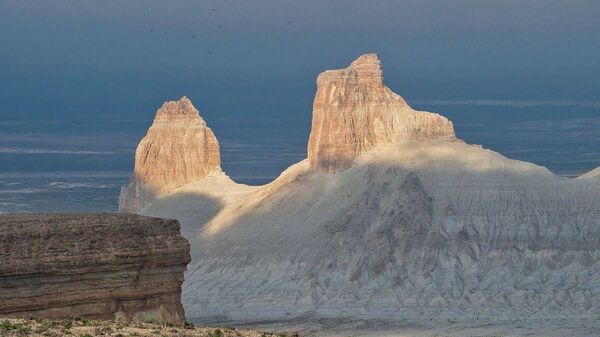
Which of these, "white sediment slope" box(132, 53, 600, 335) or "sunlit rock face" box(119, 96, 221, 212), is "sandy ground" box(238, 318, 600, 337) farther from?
"sunlit rock face" box(119, 96, 221, 212)

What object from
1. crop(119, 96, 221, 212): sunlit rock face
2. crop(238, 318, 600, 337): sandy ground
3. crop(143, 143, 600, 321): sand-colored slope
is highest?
crop(119, 96, 221, 212): sunlit rock face

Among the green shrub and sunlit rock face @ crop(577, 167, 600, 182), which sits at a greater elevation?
sunlit rock face @ crop(577, 167, 600, 182)

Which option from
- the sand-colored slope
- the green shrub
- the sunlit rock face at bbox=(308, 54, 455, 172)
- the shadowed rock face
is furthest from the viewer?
the sunlit rock face at bbox=(308, 54, 455, 172)

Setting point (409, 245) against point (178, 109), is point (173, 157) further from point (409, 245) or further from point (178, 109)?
point (409, 245)

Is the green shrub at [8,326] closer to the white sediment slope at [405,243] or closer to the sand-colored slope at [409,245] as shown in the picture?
the white sediment slope at [405,243]

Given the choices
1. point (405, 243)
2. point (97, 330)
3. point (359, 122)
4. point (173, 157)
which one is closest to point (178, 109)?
point (173, 157)

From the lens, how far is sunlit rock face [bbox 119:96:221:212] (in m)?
159

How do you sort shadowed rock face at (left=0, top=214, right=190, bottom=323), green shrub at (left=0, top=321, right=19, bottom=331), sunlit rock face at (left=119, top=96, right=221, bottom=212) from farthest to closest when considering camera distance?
sunlit rock face at (left=119, top=96, right=221, bottom=212), shadowed rock face at (left=0, top=214, right=190, bottom=323), green shrub at (left=0, top=321, right=19, bottom=331)

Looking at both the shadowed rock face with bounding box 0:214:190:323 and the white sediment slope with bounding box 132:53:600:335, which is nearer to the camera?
the shadowed rock face with bounding box 0:214:190:323

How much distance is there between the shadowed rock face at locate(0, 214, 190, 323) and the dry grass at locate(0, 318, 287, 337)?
8344mm

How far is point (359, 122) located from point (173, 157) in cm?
1898

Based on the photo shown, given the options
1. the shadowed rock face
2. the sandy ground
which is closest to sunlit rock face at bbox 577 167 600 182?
the sandy ground

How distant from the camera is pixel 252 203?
146 m

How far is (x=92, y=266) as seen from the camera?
205ft
